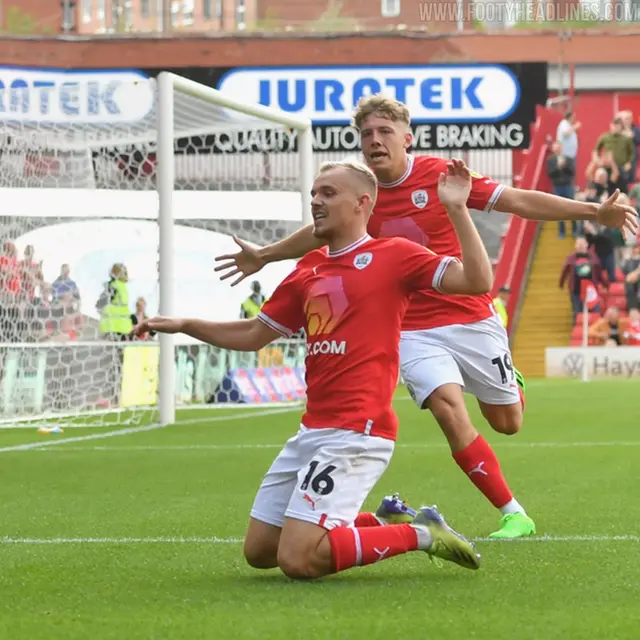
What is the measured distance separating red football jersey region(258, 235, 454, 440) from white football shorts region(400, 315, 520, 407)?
1358mm

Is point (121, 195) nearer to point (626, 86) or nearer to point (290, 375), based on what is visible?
point (290, 375)

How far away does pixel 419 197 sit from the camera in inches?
286

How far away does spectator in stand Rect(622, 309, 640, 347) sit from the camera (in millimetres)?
28484

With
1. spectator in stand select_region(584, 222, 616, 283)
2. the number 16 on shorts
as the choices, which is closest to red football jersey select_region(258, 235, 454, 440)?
the number 16 on shorts

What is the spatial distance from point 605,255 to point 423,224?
77.5 feet

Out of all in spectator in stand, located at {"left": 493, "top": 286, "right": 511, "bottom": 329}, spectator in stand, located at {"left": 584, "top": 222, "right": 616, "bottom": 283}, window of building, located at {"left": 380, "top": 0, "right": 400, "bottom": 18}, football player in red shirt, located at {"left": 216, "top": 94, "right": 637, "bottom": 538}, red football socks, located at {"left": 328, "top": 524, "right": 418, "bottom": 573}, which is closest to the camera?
red football socks, located at {"left": 328, "top": 524, "right": 418, "bottom": 573}

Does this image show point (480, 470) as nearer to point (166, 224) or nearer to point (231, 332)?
point (231, 332)

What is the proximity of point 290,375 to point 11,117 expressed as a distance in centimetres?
638

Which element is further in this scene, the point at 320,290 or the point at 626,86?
the point at 626,86

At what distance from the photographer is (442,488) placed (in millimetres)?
8969

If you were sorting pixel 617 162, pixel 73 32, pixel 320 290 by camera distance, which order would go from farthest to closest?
pixel 73 32 < pixel 617 162 < pixel 320 290

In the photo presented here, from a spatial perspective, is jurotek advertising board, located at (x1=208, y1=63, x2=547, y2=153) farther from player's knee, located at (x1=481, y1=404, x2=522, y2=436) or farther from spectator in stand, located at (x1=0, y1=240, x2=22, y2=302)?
player's knee, located at (x1=481, y1=404, x2=522, y2=436)

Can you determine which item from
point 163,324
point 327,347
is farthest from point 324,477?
point 163,324

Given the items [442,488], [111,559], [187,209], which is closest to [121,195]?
[187,209]
